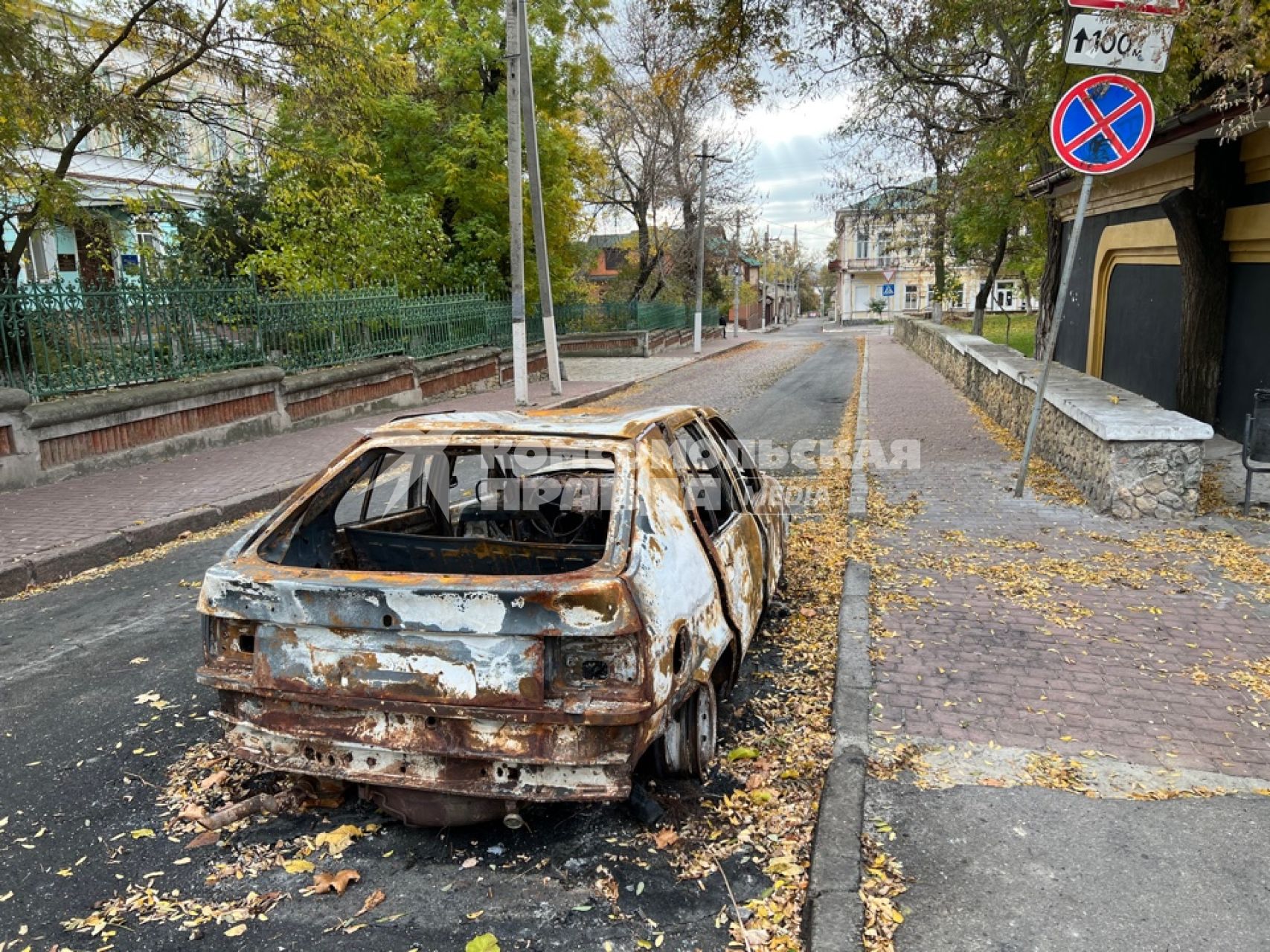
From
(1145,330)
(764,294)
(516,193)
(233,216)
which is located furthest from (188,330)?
(764,294)

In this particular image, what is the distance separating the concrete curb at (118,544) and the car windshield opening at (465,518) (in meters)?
3.34

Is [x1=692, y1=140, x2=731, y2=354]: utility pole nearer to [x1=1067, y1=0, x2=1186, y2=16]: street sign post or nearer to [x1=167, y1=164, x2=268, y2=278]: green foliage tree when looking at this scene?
[x1=167, y1=164, x2=268, y2=278]: green foliage tree

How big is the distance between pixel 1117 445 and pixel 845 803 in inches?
199

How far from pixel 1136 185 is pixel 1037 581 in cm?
854

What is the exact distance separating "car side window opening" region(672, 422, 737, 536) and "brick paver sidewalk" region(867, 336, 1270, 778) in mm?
1163

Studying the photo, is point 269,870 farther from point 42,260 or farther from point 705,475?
point 42,260

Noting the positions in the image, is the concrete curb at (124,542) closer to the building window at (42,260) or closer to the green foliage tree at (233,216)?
the green foliage tree at (233,216)

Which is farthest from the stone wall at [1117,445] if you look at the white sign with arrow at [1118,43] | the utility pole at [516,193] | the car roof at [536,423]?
the utility pole at [516,193]

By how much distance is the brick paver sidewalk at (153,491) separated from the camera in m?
7.32

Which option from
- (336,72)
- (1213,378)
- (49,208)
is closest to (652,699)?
(1213,378)

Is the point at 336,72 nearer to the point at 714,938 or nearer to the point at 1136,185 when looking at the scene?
the point at 1136,185

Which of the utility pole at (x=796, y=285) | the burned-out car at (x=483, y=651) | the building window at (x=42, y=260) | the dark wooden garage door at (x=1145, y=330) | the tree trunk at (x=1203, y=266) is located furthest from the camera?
the utility pole at (x=796, y=285)

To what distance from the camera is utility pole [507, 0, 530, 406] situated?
1623cm

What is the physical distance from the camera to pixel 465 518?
4441 mm
